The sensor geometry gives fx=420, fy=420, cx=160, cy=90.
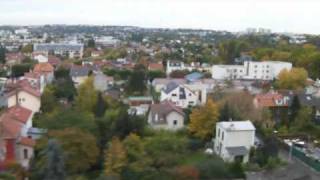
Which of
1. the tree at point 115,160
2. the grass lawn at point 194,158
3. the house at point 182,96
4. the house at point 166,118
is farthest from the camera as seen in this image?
the house at point 182,96

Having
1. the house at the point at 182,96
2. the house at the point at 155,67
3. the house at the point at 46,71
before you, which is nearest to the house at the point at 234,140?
the house at the point at 182,96

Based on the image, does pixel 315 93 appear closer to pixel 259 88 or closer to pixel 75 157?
pixel 259 88

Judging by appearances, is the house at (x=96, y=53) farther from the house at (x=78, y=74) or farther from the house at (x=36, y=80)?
the house at (x=36, y=80)

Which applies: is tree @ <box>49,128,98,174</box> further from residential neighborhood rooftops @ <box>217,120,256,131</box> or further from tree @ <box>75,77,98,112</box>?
tree @ <box>75,77,98,112</box>

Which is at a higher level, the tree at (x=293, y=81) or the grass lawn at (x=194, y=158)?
the tree at (x=293, y=81)

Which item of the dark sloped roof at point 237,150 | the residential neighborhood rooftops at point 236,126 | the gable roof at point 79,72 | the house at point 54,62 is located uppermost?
the residential neighborhood rooftops at point 236,126

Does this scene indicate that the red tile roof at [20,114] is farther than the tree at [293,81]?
No

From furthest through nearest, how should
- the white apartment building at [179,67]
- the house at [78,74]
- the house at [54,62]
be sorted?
the white apartment building at [179,67] → the house at [54,62] → the house at [78,74]

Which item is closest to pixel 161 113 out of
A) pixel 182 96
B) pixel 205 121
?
pixel 205 121
